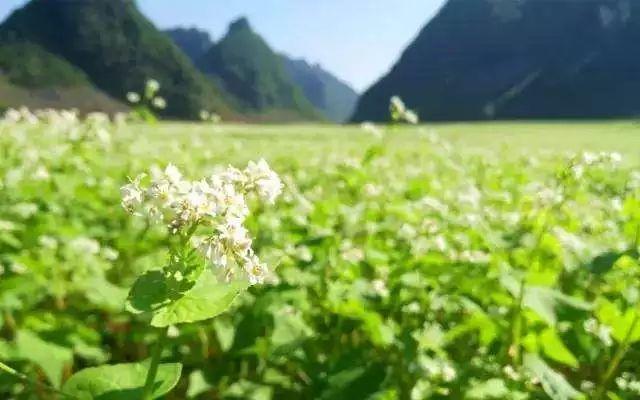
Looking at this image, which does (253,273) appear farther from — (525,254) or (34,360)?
(525,254)

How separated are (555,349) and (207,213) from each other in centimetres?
164

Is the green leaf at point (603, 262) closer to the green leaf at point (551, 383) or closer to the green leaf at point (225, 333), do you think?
the green leaf at point (551, 383)

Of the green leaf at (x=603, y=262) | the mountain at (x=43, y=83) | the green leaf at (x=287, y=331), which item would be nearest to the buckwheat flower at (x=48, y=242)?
the green leaf at (x=287, y=331)

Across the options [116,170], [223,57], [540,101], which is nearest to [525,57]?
[540,101]

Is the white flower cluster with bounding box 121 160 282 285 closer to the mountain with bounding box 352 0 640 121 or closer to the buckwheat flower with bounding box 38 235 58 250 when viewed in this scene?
the buckwheat flower with bounding box 38 235 58 250

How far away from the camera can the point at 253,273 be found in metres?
1.55

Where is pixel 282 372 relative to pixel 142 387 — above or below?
below

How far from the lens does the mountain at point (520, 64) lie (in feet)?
369

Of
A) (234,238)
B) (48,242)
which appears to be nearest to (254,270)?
(234,238)

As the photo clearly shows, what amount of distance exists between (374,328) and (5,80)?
388 ft

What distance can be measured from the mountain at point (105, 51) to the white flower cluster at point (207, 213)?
383 feet

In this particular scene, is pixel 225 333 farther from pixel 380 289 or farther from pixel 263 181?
pixel 263 181

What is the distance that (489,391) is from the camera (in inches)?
101

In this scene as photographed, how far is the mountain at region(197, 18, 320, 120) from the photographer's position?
175 metres
